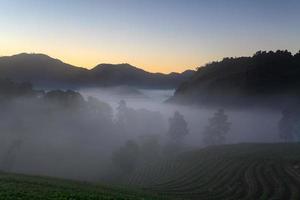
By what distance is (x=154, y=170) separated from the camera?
400ft

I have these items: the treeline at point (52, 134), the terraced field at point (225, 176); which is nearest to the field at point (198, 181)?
the terraced field at point (225, 176)

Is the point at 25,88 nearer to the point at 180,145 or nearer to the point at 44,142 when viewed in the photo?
the point at 44,142

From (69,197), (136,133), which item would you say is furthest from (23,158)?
(69,197)

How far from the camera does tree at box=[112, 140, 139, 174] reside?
427 ft

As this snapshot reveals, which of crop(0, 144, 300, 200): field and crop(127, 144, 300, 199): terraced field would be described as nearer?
crop(0, 144, 300, 200): field

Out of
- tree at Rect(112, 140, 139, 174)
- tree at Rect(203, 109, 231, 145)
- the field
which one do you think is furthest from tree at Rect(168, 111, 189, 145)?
tree at Rect(112, 140, 139, 174)

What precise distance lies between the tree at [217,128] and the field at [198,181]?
44.6m

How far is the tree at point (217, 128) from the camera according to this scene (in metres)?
180

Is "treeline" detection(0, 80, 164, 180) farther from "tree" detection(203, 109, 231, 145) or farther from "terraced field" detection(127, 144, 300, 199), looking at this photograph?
"tree" detection(203, 109, 231, 145)

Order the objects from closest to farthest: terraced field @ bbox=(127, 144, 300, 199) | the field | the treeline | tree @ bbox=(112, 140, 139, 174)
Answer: the field < terraced field @ bbox=(127, 144, 300, 199) < the treeline < tree @ bbox=(112, 140, 139, 174)

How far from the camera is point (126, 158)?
13050cm

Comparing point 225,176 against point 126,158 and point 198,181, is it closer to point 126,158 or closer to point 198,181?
point 198,181

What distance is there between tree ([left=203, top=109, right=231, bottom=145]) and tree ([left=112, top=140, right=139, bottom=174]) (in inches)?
2182

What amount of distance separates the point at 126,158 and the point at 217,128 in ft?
211
